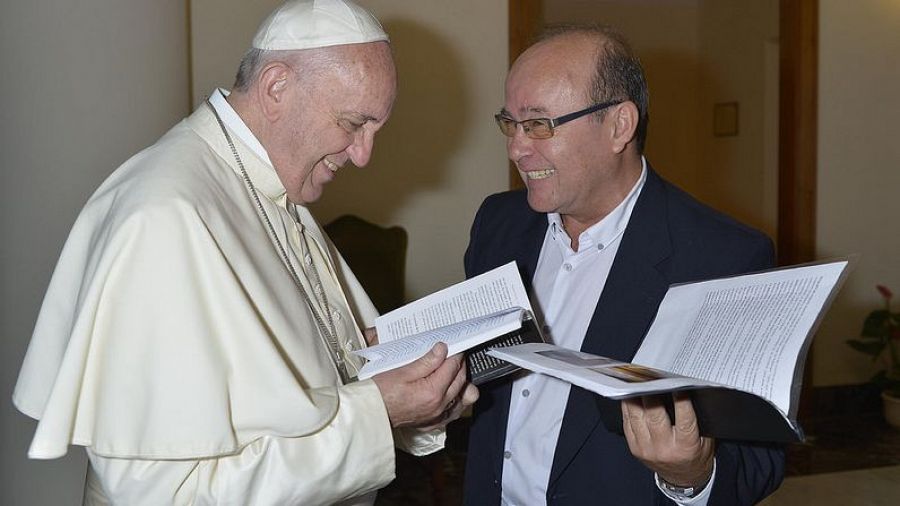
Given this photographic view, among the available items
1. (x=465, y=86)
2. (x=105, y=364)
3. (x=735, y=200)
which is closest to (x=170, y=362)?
(x=105, y=364)

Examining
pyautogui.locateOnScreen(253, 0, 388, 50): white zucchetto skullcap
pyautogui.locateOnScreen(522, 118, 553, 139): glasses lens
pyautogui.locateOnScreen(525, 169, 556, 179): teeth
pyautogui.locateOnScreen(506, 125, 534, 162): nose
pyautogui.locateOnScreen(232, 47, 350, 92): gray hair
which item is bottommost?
pyautogui.locateOnScreen(525, 169, 556, 179): teeth

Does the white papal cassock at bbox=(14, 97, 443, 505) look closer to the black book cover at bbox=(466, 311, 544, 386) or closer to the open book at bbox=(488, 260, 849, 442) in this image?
the black book cover at bbox=(466, 311, 544, 386)

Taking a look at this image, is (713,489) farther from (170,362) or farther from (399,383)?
(170,362)

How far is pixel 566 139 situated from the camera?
2.42m

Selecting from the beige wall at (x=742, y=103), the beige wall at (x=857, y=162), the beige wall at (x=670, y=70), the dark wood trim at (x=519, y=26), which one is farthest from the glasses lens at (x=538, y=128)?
the beige wall at (x=670, y=70)

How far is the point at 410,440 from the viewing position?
233 centimetres

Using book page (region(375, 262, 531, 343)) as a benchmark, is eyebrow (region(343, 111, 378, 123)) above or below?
above

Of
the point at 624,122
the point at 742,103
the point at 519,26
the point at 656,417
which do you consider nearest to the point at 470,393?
the point at 656,417

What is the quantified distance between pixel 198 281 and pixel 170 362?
17 cm

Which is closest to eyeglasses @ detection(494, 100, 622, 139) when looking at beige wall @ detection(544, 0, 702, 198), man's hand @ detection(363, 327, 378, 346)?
man's hand @ detection(363, 327, 378, 346)

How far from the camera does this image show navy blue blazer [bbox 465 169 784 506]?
2.07m

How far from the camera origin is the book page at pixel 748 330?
1.49 metres

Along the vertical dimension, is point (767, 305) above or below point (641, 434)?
above

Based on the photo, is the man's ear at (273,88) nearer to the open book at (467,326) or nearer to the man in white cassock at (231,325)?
the man in white cassock at (231,325)
